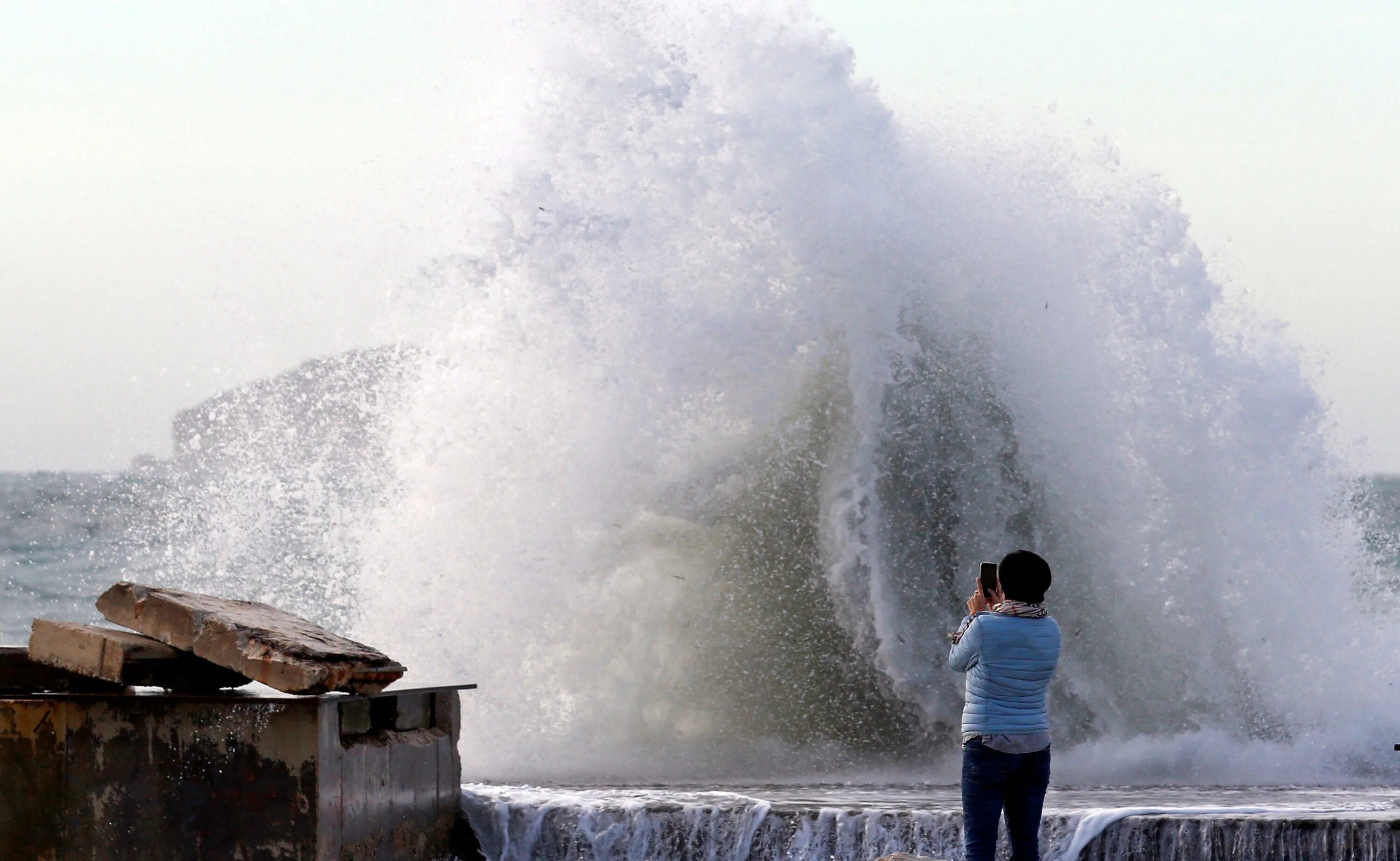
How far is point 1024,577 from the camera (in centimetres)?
546

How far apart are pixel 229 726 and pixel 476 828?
144cm

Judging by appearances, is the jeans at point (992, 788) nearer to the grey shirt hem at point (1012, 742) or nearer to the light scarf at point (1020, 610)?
the grey shirt hem at point (1012, 742)

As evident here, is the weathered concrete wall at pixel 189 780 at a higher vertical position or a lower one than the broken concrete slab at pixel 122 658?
lower

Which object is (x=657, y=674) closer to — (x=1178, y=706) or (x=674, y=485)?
(x=674, y=485)

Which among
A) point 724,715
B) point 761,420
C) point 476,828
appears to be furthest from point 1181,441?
point 476,828

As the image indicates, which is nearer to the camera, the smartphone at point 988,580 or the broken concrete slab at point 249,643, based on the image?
the smartphone at point 988,580

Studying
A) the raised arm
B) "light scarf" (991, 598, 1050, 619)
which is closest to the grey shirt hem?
the raised arm

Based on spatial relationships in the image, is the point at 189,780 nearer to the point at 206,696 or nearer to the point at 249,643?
the point at 206,696

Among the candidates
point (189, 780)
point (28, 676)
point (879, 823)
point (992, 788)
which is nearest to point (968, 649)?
point (992, 788)

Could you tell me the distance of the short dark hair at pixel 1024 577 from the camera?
5.46 m

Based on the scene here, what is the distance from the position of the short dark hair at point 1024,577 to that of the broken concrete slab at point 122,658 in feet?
9.67

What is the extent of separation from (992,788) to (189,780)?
3076 millimetres

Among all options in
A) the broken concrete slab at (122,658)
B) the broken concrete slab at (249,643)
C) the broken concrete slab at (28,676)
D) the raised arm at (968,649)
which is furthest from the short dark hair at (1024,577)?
the broken concrete slab at (28,676)

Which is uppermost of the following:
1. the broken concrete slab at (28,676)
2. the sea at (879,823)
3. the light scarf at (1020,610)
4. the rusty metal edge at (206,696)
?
the light scarf at (1020,610)
